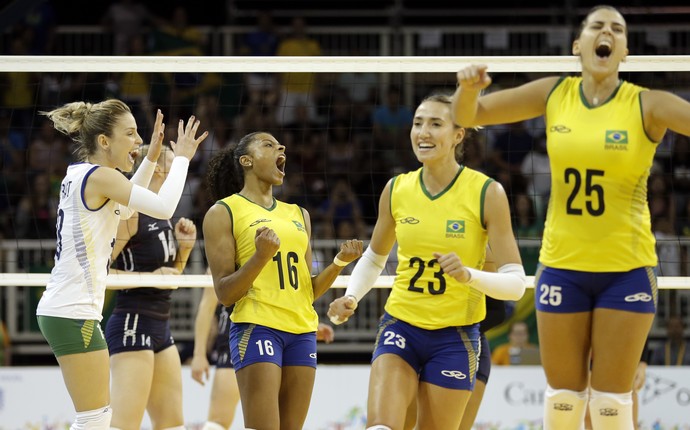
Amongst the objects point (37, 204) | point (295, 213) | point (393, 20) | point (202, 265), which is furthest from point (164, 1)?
point (295, 213)

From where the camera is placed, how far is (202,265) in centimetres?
1177

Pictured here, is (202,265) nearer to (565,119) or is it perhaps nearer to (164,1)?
(164,1)

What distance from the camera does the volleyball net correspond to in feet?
37.4

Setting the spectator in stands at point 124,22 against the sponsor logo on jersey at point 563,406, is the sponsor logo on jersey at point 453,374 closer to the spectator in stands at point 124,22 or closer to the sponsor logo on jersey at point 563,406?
the sponsor logo on jersey at point 563,406

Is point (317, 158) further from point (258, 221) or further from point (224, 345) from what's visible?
point (258, 221)

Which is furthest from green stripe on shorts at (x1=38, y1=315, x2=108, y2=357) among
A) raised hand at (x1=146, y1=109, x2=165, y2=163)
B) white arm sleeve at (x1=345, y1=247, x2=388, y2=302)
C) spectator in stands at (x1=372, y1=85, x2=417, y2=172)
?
spectator in stands at (x1=372, y1=85, x2=417, y2=172)

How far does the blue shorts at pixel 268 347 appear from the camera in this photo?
5547 mm

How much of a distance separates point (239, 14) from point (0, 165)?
13.8 feet

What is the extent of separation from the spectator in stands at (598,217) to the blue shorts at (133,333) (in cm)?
301

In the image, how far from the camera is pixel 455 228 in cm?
538

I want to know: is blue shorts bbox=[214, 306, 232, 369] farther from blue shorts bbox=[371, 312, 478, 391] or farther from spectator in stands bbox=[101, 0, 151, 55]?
spectator in stands bbox=[101, 0, 151, 55]

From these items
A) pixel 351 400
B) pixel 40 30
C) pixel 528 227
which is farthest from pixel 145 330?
pixel 40 30

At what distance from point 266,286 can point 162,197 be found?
754 millimetres

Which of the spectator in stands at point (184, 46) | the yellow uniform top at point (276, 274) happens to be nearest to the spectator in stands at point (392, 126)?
the spectator in stands at point (184, 46)
